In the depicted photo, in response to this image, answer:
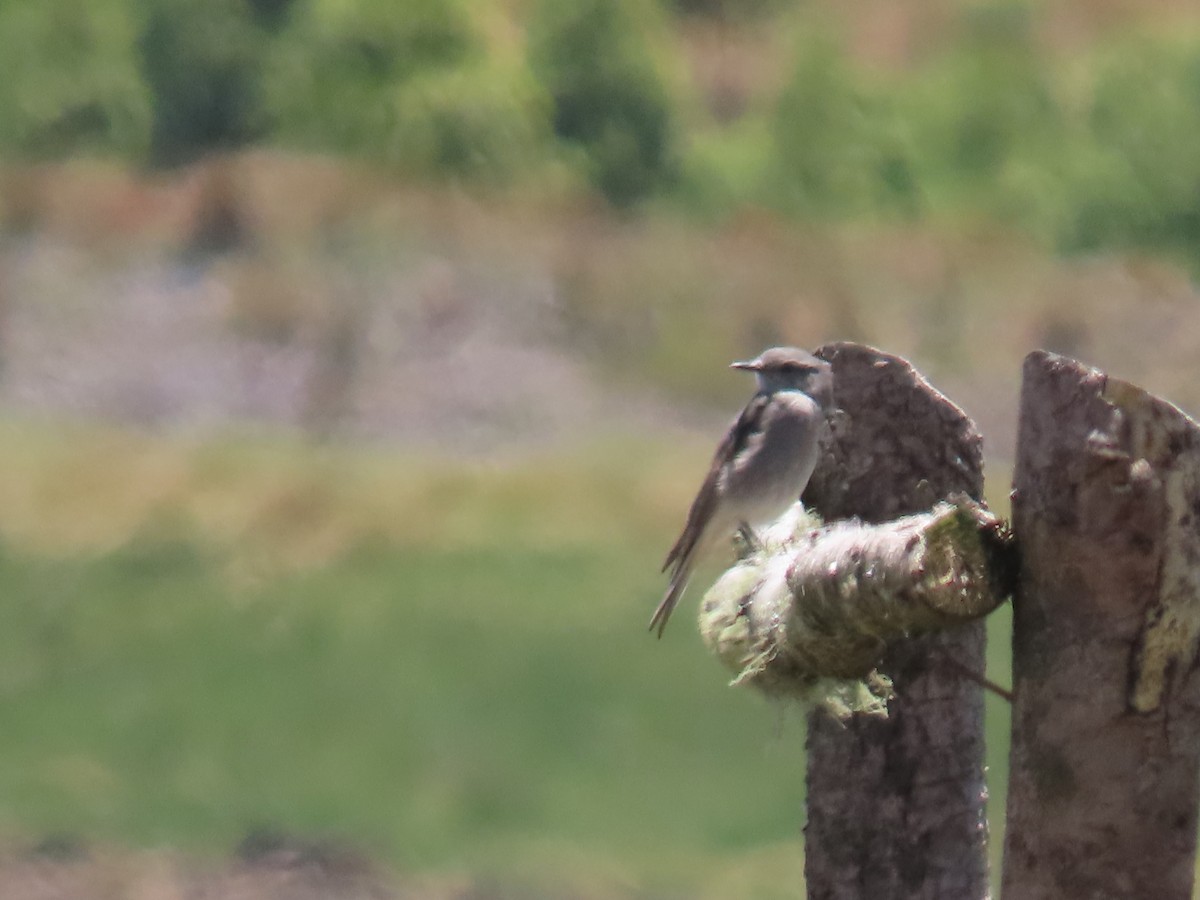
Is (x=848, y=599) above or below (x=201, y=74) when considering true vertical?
below

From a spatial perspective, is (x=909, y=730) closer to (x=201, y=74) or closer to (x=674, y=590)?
(x=674, y=590)

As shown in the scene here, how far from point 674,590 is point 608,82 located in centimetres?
1874

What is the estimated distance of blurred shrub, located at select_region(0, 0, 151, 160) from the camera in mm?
22094

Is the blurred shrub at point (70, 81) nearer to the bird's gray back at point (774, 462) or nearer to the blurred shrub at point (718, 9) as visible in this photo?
the blurred shrub at point (718, 9)

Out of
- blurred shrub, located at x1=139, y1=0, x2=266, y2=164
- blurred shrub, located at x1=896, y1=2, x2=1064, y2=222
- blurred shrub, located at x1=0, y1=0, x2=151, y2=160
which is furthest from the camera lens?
blurred shrub, located at x1=896, y1=2, x2=1064, y2=222

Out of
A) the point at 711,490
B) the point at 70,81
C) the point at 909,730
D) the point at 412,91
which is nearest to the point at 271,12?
the point at 70,81

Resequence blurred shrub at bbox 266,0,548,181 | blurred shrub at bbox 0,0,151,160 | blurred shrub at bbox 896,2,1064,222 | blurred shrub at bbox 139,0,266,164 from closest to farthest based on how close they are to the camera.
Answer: blurred shrub at bbox 266,0,548,181 < blurred shrub at bbox 139,0,266,164 < blurred shrub at bbox 0,0,151,160 < blurred shrub at bbox 896,2,1064,222

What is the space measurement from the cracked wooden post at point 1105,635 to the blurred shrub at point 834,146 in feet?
66.1

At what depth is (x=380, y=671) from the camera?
11.2 m

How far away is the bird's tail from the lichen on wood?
1999 millimetres

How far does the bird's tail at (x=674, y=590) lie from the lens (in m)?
5.08

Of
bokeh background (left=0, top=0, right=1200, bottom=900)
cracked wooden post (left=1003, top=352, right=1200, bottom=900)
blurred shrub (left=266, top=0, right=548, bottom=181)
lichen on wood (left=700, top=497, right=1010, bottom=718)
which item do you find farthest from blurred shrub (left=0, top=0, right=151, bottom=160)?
cracked wooden post (left=1003, top=352, right=1200, bottom=900)

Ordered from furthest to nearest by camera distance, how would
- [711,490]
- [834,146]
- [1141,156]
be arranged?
[834,146] < [1141,156] < [711,490]

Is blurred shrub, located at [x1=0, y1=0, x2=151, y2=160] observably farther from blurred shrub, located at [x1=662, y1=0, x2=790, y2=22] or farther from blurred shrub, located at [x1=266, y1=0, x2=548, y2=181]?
blurred shrub, located at [x1=662, y1=0, x2=790, y2=22]
